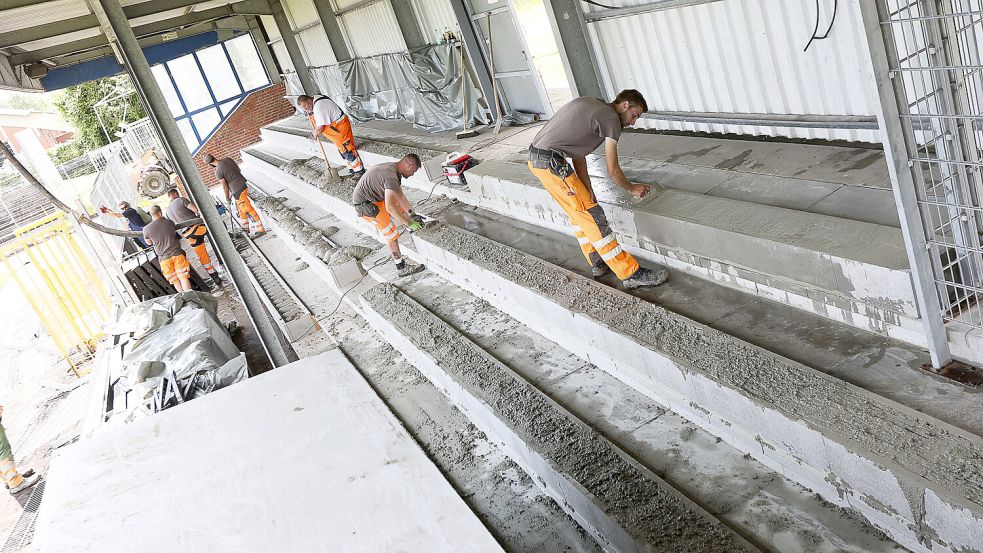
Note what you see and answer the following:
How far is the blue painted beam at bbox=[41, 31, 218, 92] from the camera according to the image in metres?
21.7

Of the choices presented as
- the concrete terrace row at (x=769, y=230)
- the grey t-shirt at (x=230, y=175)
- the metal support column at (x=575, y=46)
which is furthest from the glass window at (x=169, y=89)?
the concrete terrace row at (x=769, y=230)

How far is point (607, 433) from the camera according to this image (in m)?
5.04

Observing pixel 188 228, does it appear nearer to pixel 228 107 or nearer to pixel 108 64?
pixel 108 64

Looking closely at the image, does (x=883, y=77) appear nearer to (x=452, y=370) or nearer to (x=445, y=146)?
(x=452, y=370)

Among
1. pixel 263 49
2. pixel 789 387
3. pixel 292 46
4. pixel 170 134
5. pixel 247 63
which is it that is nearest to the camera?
pixel 789 387

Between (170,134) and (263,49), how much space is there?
19.8 m

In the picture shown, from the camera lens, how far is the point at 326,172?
1406 centimetres

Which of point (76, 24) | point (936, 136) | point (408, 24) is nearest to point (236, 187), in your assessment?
point (76, 24)

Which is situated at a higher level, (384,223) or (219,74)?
(219,74)

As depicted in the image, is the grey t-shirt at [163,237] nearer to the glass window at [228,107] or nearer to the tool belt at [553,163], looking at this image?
the tool belt at [553,163]

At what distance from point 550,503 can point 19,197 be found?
3218cm

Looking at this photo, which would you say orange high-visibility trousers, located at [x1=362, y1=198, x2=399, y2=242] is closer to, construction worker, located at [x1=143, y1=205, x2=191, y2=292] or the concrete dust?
the concrete dust

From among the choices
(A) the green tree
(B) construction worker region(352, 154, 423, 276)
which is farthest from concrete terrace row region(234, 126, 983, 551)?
(A) the green tree

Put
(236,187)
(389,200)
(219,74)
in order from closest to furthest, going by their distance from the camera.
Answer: (389,200) < (236,187) < (219,74)
